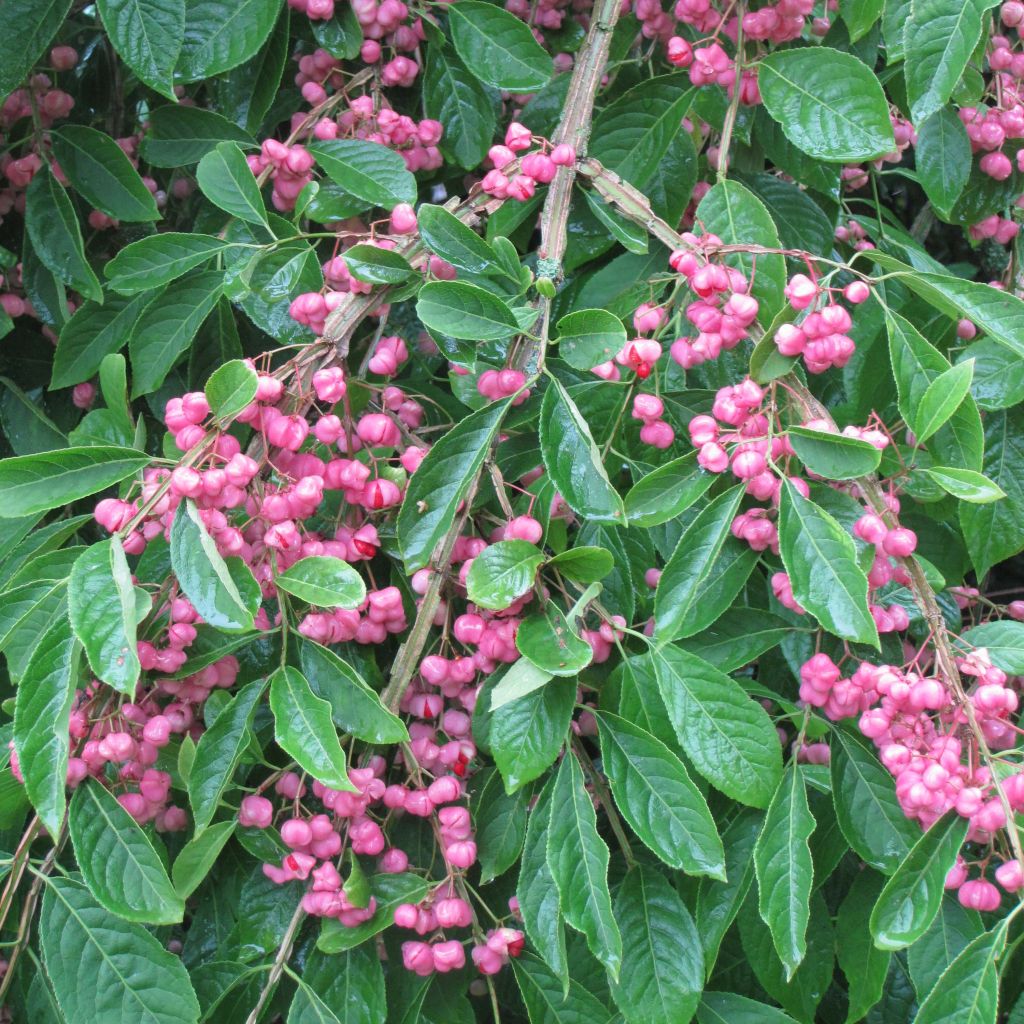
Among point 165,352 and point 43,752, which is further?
point 165,352

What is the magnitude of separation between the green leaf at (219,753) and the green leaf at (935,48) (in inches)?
35.2

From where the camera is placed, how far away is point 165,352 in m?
1.49

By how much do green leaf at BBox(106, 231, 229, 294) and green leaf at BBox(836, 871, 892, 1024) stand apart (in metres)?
1.00

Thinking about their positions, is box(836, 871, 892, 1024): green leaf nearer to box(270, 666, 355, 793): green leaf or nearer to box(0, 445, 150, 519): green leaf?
box(270, 666, 355, 793): green leaf

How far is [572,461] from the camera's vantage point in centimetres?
115

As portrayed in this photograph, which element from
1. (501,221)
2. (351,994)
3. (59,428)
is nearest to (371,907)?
(351,994)

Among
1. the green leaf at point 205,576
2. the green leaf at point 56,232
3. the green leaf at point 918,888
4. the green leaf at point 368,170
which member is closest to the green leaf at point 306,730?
the green leaf at point 205,576

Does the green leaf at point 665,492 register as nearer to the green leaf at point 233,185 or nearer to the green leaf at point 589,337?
the green leaf at point 589,337

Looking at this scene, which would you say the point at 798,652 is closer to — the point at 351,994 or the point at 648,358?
the point at 648,358

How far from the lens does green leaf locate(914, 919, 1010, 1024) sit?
1013 mm

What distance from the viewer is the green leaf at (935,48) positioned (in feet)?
4.08

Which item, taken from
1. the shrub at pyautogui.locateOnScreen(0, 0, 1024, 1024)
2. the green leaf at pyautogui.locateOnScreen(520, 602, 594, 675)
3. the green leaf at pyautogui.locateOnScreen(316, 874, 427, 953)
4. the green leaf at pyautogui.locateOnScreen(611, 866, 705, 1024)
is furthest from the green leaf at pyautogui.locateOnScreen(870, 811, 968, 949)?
the green leaf at pyautogui.locateOnScreen(316, 874, 427, 953)

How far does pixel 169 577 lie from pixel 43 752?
0.72ft

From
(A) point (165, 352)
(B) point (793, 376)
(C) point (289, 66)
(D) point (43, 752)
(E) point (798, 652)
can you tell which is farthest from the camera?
(C) point (289, 66)
